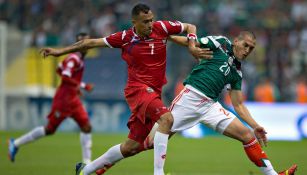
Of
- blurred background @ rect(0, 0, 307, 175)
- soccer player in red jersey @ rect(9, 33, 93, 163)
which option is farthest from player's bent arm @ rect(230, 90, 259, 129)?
blurred background @ rect(0, 0, 307, 175)

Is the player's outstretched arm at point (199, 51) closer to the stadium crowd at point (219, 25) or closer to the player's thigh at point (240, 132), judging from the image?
the player's thigh at point (240, 132)

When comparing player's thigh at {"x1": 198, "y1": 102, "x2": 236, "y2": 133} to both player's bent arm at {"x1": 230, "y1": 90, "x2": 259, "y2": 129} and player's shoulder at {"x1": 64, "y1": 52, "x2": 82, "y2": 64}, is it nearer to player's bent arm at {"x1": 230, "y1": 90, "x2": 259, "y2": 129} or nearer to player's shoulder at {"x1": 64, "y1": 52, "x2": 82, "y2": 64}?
player's bent arm at {"x1": 230, "y1": 90, "x2": 259, "y2": 129}

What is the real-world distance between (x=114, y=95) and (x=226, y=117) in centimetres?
1351

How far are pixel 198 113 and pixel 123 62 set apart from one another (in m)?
13.6

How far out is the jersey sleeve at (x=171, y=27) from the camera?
33.1ft

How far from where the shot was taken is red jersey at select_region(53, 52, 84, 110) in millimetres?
14312

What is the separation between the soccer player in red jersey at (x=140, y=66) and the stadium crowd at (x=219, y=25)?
13466 mm

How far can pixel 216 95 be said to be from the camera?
10258 millimetres

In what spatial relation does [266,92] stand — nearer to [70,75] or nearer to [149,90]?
[70,75]

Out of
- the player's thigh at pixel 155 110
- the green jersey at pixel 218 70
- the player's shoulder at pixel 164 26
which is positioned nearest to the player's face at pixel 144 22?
the player's shoulder at pixel 164 26

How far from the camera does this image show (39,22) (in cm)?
2625

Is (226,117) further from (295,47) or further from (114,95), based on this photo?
(295,47)

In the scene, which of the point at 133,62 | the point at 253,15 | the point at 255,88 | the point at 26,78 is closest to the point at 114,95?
the point at 26,78

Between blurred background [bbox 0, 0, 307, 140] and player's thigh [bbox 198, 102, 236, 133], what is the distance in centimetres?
1179
